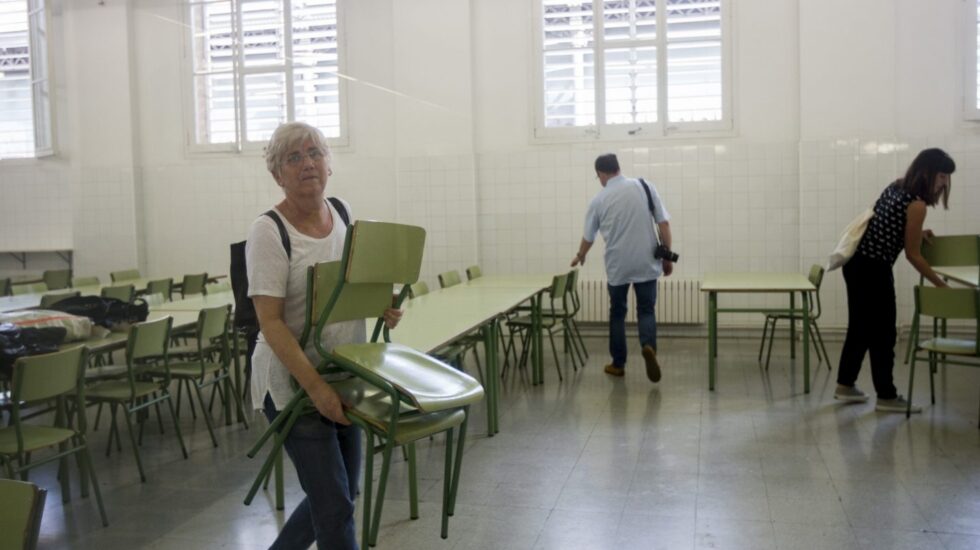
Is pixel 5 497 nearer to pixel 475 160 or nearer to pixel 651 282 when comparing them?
pixel 651 282

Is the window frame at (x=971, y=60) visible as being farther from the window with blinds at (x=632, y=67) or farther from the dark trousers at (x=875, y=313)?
the dark trousers at (x=875, y=313)

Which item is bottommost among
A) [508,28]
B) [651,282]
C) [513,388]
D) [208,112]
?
[513,388]

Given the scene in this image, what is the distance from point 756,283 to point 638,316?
80 centimetres

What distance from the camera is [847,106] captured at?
23.1ft

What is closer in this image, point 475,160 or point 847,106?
point 847,106

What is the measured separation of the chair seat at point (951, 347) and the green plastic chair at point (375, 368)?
136 inches

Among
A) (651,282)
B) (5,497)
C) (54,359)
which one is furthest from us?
(651,282)

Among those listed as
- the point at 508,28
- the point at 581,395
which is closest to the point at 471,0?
the point at 508,28

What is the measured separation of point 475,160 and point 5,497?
6658mm

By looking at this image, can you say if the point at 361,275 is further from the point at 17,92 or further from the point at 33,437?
the point at 17,92

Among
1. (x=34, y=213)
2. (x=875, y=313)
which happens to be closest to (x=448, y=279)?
(x=875, y=313)

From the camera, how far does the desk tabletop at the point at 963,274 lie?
4871 mm

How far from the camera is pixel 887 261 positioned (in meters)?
4.57

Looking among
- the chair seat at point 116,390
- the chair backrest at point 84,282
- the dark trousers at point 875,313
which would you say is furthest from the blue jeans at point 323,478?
the chair backrest at point 84,282
